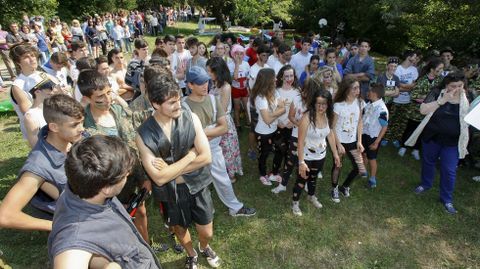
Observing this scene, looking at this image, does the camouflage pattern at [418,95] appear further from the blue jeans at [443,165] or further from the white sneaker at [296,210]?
the white sneaker at [296,210]

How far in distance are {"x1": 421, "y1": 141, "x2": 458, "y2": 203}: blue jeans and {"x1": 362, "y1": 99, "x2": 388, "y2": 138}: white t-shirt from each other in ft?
2.40

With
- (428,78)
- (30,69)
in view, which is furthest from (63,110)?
(428,78)

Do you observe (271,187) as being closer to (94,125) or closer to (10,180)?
(94,125)

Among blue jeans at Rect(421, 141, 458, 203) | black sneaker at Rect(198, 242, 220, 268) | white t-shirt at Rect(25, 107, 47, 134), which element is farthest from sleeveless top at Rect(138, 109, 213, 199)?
blue jeans at Rect(421, 141, 458, 203)

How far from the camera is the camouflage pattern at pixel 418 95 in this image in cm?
592

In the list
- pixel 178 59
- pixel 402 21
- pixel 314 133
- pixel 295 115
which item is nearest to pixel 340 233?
pixel 314 133

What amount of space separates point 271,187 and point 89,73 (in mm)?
3346

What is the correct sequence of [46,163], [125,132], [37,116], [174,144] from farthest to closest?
1. [37,116]
2. [125,132]
3. [174,144]
4. [46,163]

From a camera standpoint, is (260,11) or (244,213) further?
(260,11)

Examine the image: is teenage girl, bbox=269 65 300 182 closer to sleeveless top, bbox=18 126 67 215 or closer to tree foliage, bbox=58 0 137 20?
sleeveless top, bbox=18 126 67 215

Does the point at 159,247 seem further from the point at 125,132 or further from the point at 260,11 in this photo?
the point at 260,11

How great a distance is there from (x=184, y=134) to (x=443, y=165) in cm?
406

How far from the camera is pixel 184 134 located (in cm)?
269

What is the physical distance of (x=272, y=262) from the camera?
3779 millimetres
